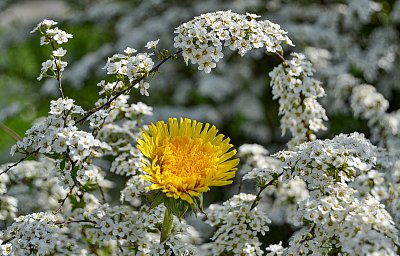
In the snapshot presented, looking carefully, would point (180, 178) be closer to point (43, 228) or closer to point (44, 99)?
point (43, 228)

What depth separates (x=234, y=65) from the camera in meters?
2.57

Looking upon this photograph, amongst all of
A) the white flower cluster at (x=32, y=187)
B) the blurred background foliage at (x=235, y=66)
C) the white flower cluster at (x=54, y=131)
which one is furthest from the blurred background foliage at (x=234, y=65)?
the white flower cluster at (x=54, y=131)

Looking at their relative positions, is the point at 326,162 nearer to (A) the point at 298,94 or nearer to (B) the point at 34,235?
(A) the point at 298,94

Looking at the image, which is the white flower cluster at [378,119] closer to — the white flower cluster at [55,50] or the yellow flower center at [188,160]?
the yellow flower center at [188,160]

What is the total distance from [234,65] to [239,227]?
1.35m

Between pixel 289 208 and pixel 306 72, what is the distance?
1.06ft

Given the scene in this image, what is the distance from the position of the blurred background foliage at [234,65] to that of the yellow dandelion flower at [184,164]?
82cm

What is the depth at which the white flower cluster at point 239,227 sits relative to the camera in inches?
50.3

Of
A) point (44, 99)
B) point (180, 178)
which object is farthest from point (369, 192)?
point (44, 99)

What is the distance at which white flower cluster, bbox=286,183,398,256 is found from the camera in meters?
0.99

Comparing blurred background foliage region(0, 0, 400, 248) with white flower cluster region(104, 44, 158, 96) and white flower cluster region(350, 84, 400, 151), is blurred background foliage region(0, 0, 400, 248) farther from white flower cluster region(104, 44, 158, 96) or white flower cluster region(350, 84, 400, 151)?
white flower cluster region(104, 44, 158, 96)

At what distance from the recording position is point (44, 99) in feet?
8.41

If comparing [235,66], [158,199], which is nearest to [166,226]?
[158,199]

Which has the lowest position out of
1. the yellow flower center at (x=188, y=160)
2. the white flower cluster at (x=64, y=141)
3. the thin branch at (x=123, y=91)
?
the yellow flower center at (x=188, y=160)
